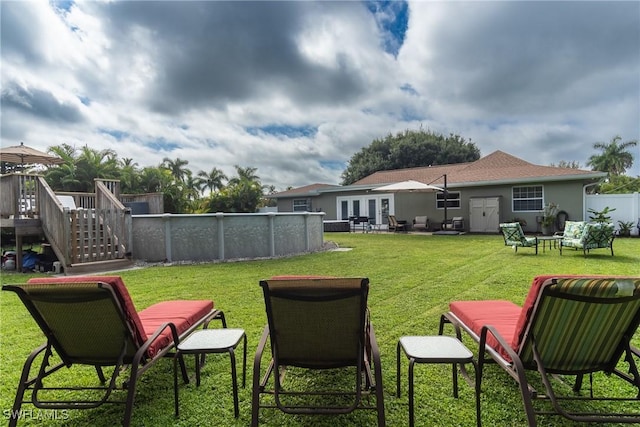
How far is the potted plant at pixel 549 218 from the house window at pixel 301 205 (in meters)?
14.4

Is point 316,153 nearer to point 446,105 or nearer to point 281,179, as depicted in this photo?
point 281,179

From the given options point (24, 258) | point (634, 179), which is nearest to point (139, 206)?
point (24, 258)

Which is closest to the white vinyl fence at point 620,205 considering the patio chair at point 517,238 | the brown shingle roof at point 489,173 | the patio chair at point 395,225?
the brown shingle roof at point 489,173

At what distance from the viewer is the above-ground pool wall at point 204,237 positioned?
9.17 meters

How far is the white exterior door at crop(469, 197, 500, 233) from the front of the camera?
1658 centimetres

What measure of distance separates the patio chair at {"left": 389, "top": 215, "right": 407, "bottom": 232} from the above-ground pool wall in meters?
9.83

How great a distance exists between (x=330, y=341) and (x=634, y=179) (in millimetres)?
38916

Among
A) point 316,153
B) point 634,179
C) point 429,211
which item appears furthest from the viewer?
point 316,153

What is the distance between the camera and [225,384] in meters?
2.72

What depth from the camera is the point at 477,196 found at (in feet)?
57.8

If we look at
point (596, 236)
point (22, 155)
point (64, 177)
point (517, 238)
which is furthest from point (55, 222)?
point (596, 236)

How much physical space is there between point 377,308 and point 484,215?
47.9 ft

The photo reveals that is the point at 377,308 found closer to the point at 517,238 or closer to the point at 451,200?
the point at 517,238

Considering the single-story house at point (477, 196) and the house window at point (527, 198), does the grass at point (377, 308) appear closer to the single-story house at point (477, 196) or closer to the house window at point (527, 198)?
the single-story house at point (477, 196)
